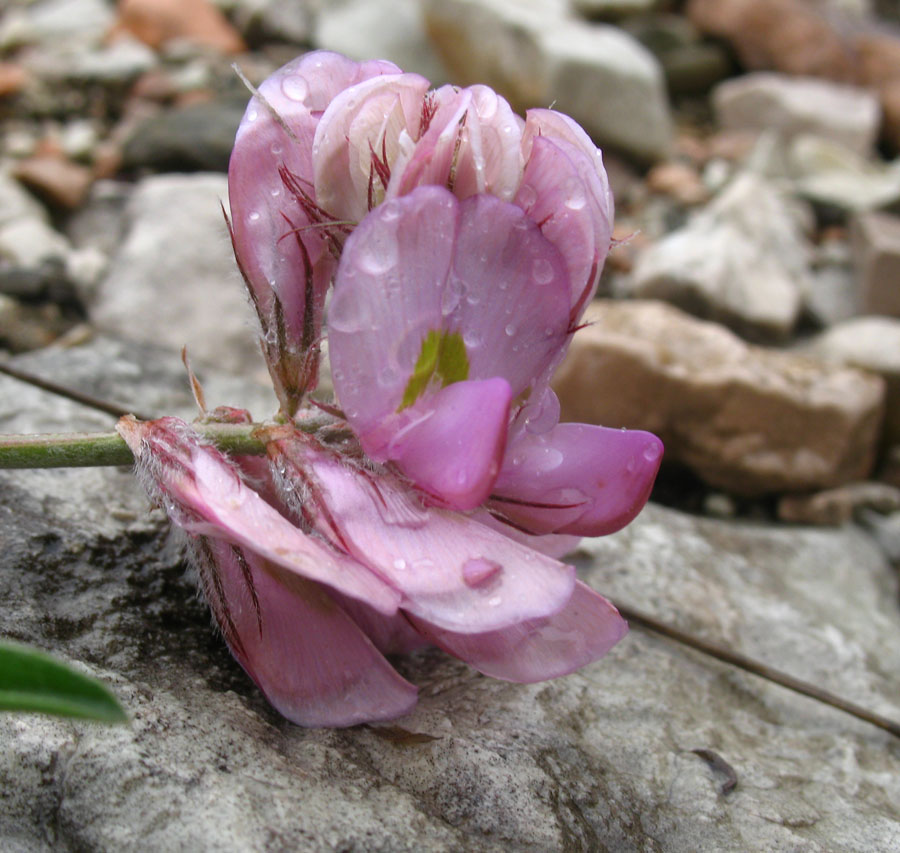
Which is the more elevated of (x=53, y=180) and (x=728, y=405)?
(x=728, y=405)

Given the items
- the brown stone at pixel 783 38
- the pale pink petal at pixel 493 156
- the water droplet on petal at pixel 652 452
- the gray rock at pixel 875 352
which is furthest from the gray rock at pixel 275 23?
the water droplet on petal at pixel 652 452

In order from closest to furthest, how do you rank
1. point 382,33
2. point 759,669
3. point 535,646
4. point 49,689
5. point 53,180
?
point 49,689 < point 535,646 < point 759,669 < point 53,180 < point 382,33

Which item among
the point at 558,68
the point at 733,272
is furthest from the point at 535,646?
the point at 558,68

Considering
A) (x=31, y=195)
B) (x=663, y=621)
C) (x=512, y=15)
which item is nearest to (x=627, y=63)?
(x=512, y=15)

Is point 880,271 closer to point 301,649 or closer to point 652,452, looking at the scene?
point 652,452

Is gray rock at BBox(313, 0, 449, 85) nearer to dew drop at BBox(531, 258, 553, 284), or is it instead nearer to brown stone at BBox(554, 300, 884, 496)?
brown stone at BBox(554, 300, 884, 496)

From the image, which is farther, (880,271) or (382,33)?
(382,33)
